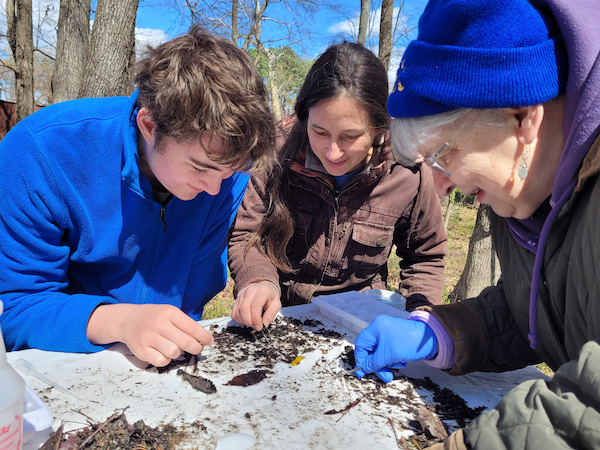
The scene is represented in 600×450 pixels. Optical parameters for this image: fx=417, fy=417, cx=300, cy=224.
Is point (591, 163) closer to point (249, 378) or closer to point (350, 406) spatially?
point (350, 406)

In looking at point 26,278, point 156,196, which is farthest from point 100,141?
point 26,278

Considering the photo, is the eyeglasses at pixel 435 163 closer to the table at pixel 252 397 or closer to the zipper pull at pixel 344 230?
the table at pixel 252 397

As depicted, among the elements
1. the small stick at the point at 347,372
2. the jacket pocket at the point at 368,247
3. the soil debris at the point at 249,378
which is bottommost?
the soil debris at the point at 249,378

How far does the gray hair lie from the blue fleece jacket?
1.00 metres

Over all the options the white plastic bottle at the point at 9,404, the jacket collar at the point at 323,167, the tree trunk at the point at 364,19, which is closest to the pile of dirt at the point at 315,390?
the white plastic bottle at the point at 9,404

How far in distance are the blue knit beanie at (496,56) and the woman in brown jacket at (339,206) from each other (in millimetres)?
942

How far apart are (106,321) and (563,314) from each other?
4.87ft

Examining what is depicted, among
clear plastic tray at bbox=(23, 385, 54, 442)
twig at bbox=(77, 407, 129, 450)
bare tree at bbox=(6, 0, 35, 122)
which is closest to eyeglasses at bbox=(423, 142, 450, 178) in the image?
twig at bbox=(77, 407, 129, 450)

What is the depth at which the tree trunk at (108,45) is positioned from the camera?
4.04 metres

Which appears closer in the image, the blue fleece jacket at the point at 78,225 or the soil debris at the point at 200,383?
the soil debris at the point at 200,383

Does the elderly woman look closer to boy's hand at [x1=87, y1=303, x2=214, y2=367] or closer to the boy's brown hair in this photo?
the boy's brown hair

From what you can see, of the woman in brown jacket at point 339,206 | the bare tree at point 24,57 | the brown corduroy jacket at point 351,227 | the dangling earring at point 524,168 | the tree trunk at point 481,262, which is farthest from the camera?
the bare tree at point 24,57

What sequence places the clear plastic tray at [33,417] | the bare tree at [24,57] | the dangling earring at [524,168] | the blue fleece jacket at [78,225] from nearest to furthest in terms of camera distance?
the clear plastic tray at [33,417], the dangling earring at [524,168], the blue fleece jacket at [78,225], the bare tree at [24,57]

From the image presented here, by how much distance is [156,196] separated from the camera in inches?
72.0
